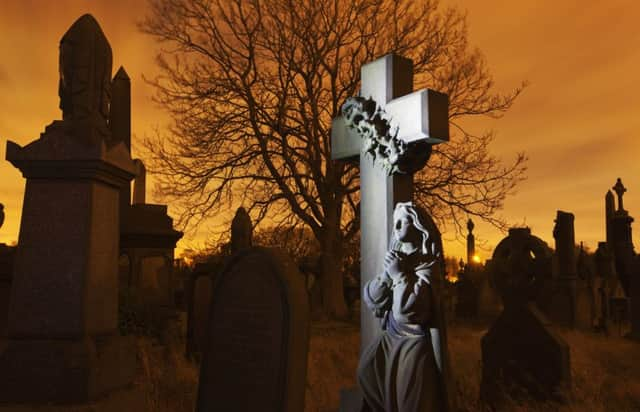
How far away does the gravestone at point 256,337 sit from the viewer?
4641 millimetres

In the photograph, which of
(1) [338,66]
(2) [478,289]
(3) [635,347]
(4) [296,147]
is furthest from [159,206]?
(3) [635,347]

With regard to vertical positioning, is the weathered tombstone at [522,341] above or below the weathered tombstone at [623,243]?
below

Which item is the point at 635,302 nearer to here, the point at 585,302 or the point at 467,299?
the point at 585,302

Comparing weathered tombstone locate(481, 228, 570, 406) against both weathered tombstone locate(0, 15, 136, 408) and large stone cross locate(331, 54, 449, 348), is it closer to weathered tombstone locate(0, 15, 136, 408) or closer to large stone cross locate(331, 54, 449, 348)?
large stone cross locate(331, 54, 449, 348)

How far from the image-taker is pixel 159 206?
15016mm

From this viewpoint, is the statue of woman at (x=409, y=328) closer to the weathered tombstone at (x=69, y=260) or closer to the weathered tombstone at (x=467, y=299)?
the weathered tombstone at (x=69, y=260)

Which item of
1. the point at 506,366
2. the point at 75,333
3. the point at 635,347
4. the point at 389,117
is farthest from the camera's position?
the point at 635,347

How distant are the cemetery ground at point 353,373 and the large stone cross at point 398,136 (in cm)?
179

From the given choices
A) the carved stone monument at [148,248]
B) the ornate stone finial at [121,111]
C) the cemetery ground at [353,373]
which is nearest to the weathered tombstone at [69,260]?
the cemetery ground at [353,373]

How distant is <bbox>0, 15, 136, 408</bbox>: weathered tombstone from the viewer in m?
5.88

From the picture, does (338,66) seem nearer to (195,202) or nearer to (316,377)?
(195,202)

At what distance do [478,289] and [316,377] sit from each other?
12040 mm

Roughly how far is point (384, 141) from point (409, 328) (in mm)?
1661

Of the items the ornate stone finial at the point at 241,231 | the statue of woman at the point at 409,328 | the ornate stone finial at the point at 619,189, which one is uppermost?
the ornate stone finial at the point at 619,189
